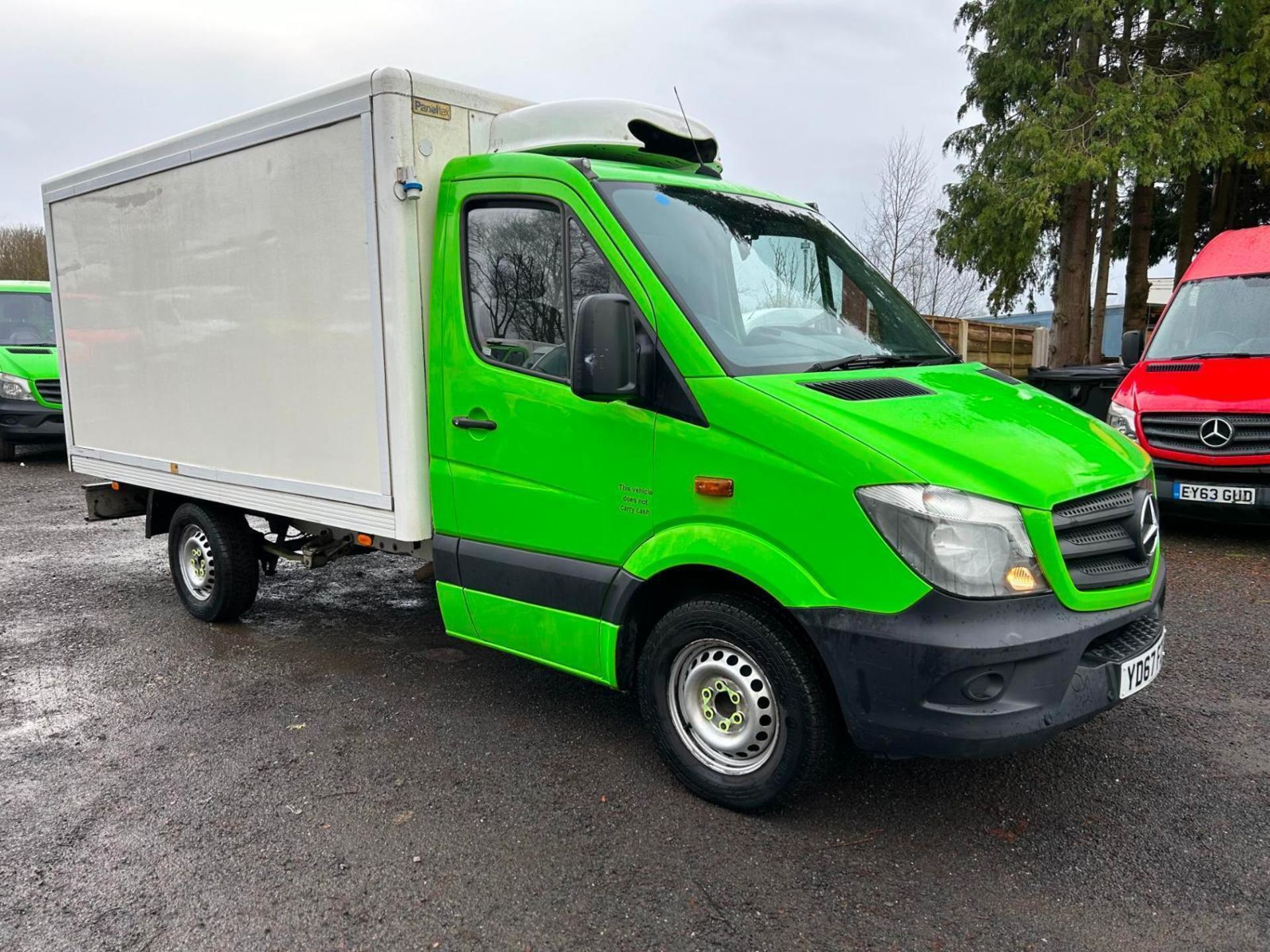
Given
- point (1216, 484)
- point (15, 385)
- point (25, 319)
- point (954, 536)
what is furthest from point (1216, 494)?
point (25, 319)

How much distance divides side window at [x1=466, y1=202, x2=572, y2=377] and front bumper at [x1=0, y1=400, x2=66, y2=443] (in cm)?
1132

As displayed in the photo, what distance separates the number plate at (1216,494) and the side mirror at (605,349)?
5844 millimetres

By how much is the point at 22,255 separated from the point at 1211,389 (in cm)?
3085

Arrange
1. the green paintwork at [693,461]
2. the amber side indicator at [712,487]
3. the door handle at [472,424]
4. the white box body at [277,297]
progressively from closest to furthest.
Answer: the green paintwork at [693,461], the amber side indicator at [712,487], the door handle at [472,424], the white box body at [277,297]

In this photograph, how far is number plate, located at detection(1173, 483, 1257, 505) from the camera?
7.24 meters

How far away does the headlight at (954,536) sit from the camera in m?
3.03

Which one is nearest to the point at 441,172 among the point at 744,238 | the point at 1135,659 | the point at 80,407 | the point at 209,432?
the point at 744,238

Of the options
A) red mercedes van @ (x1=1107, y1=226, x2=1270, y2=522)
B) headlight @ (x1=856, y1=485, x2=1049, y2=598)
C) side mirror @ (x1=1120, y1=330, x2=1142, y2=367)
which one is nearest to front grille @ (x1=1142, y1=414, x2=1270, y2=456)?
red mercedes van @ (x1=1107, y1=226, x2=1270, y2=522)

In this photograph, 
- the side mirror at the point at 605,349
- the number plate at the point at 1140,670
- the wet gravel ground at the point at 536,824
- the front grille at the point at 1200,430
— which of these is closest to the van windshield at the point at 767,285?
the side mirror at the point at 605,349

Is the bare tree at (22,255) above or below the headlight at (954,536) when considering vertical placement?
above

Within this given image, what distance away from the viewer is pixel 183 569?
20.7ft

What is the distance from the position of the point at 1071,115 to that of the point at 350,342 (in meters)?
13.3

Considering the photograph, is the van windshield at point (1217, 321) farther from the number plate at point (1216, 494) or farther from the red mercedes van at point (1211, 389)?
the number plate at point (1216, 494)

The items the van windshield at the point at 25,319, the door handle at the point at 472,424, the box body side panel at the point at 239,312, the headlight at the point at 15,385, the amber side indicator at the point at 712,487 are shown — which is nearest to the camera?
the amber side indicator at the point at 712,487
